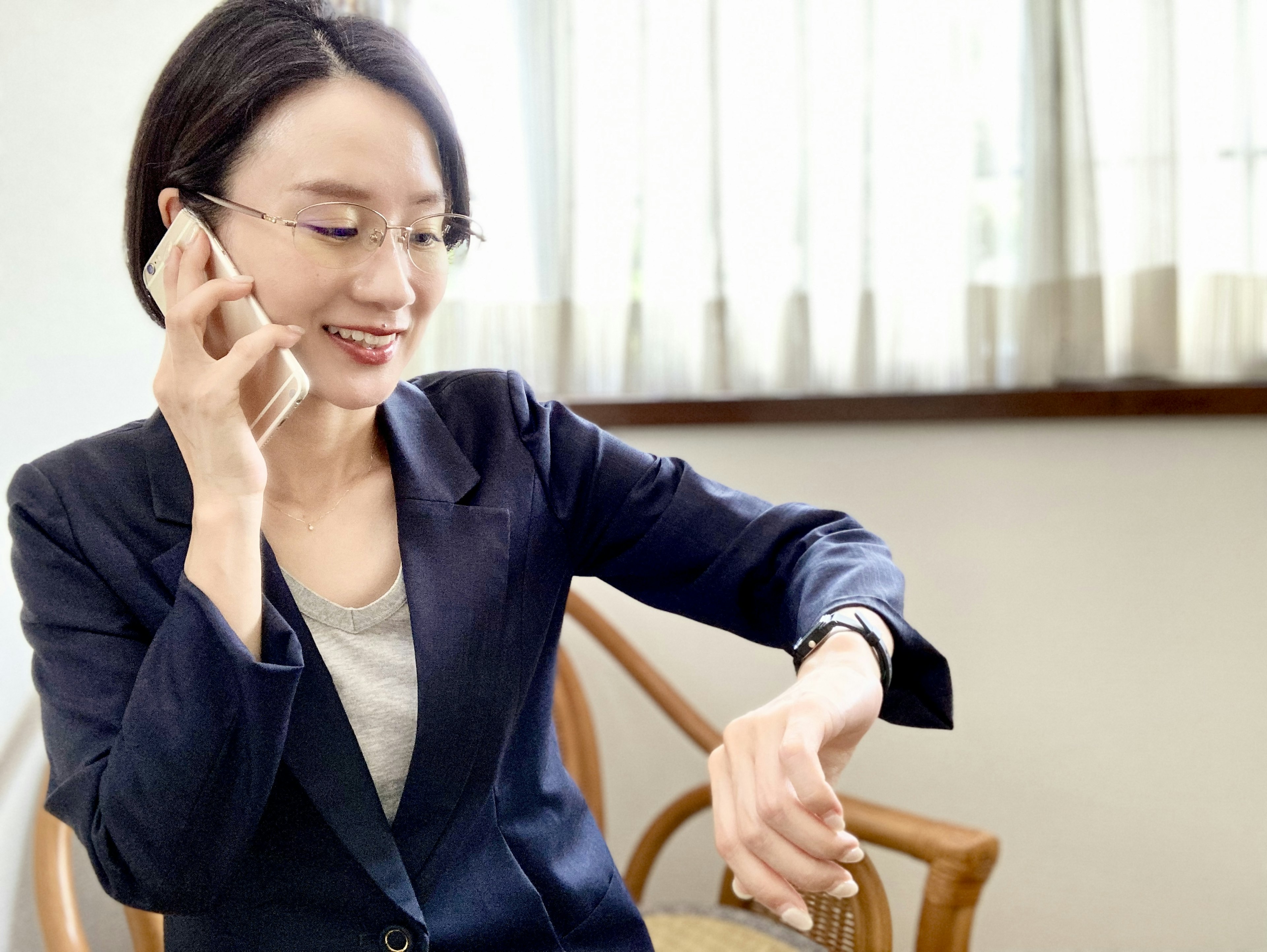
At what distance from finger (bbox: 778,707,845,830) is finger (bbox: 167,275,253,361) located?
1.83 feet

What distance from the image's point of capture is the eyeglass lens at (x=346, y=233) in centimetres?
91

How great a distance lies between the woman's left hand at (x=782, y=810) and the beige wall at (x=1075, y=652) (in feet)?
3.72

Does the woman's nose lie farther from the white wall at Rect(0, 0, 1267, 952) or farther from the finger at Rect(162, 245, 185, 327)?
the white wall at Rect(0, 0, 1267, 952)

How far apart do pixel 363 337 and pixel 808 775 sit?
57 cm

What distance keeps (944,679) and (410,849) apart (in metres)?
0.50

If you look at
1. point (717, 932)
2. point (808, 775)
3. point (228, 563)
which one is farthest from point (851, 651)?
point (717, 932)

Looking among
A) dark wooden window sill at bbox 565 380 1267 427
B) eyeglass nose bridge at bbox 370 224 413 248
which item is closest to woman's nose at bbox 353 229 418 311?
eyeglass nose bridge at bbox 370 224 413 248

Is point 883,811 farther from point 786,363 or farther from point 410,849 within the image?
point 786,363

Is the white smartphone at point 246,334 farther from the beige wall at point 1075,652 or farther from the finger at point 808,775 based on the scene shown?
the beige wall at point 1075,652

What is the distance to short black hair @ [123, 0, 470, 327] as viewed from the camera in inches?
36.1

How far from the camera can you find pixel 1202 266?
1657mm

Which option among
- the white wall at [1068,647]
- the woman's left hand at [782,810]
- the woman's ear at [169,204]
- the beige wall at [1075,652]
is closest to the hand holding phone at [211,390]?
the woman's ear at [169,204]

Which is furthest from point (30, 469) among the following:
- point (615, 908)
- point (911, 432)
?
point (911, 432)

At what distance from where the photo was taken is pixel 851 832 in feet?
4.41
